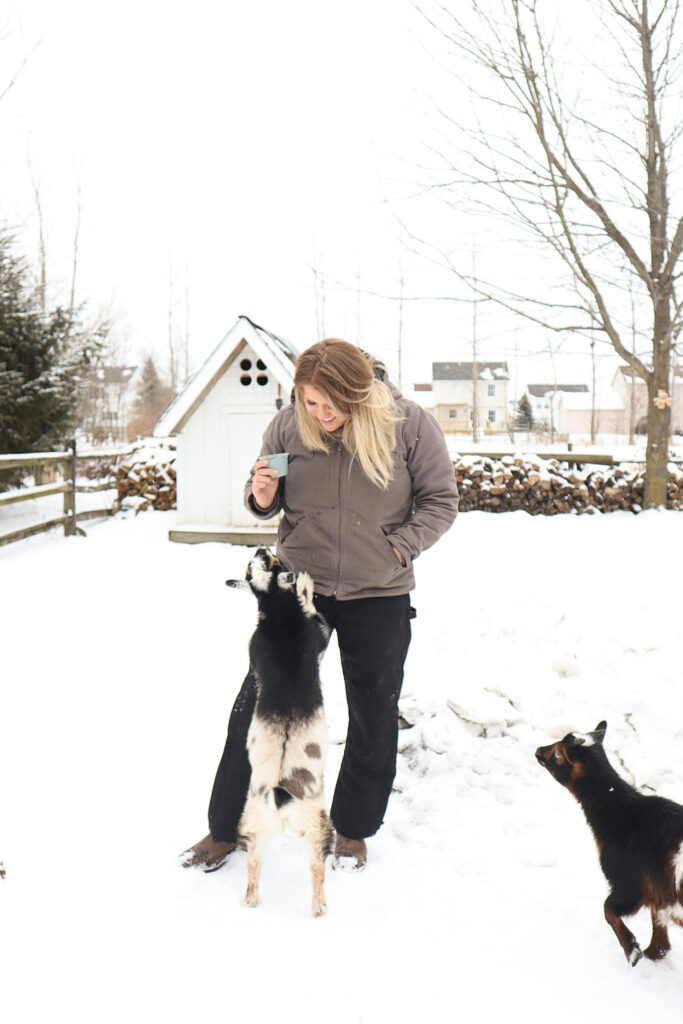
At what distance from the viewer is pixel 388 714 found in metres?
3.08

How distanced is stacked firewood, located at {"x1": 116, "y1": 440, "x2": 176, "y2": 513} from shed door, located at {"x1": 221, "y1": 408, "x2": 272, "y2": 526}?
321 cm

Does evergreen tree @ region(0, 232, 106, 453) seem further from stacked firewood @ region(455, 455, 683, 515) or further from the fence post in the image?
stacked firewood @ region(455, 455, 683, 515)

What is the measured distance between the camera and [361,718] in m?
3.08

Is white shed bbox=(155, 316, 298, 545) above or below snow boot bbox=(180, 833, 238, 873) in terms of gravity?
above

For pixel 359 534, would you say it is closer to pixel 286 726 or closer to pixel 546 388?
pixel 286 726

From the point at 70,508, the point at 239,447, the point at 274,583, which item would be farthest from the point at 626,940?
the point at 70,508

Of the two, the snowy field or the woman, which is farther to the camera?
the woman

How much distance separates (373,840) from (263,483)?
1.93 meters

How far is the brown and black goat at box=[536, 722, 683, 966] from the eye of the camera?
2426 millimetres

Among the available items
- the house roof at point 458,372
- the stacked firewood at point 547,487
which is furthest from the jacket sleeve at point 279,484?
the house roof at point 458,372

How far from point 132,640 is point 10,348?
8.93 metres

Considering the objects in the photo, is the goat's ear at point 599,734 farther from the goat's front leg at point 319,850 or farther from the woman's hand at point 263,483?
the woman's hand at point 263,483

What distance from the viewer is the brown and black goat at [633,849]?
2426 millimetres

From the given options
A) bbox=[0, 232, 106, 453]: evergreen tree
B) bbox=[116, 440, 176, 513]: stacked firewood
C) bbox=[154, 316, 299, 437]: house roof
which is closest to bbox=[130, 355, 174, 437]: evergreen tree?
bbox=[0, 232, 106, 453]: evergreen tree
